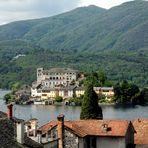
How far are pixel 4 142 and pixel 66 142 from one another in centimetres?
1492

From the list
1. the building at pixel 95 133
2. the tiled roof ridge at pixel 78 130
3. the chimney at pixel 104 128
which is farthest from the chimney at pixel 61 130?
the chimney at pixel 104 128

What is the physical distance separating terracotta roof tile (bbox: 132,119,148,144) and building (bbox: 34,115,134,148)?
2089mm

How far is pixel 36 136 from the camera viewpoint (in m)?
30.6

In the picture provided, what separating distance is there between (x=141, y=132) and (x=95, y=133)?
21.1 feet

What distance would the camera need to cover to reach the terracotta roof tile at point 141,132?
42.3 meters

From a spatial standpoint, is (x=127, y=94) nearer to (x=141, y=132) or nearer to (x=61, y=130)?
(x=141, y=132)

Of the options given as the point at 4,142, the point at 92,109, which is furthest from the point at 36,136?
the point at 92,109

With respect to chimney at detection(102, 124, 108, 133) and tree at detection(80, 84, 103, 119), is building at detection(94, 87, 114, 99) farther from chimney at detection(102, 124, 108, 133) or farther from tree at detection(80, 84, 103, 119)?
chimney at detection(102, 124, 108, 133)

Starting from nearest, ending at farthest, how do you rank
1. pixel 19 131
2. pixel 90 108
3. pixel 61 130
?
pixel 19 131
pixel 61 130
pixel 90 108

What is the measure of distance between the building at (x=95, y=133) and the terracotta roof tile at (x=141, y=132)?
6.85 ft

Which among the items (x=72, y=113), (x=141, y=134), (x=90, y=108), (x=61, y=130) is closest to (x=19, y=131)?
(x=61, y=130)

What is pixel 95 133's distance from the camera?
125 ft

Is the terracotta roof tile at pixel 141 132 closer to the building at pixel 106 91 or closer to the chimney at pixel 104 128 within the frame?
the chimney at pixel 104 128

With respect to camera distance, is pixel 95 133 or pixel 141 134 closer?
pixel 95 133
